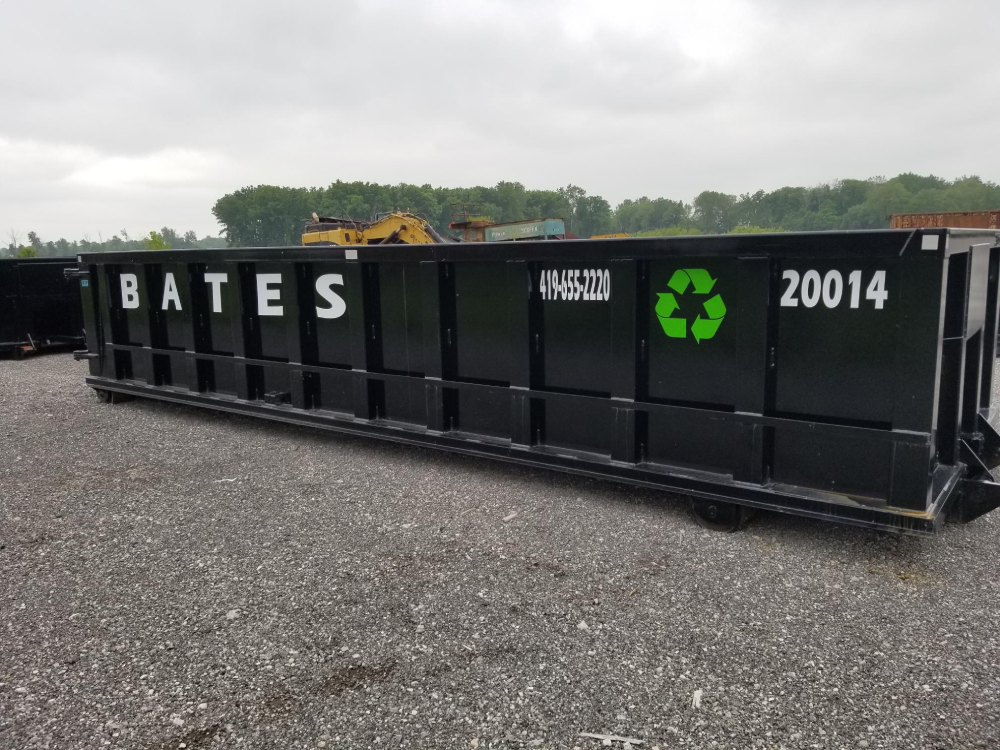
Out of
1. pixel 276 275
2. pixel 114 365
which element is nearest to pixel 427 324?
pixel 276 275

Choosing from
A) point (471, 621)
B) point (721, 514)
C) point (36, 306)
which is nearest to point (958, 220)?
point (721, 514)

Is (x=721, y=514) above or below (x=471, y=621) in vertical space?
above

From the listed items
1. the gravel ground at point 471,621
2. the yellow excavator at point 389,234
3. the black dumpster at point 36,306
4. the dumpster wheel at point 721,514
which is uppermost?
the yellow excavator at point 389,234

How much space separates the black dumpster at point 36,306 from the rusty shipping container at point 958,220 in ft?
64.9

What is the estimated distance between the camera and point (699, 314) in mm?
4457

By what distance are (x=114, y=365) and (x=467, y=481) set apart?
5.22m

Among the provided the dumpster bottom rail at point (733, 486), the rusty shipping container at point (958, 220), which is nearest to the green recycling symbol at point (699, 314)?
the dumpster bottom rail at point (733, 486)

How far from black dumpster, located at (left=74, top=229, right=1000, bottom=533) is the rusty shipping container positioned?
17.3 m

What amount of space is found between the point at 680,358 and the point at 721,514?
100cm

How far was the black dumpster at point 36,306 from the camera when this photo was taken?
43.7ft

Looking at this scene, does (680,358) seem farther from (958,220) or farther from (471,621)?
(958,220)

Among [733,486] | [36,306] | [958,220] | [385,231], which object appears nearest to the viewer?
[733,486]

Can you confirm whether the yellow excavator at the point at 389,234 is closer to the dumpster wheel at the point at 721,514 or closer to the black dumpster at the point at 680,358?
the black dumpster at the point at 680,358

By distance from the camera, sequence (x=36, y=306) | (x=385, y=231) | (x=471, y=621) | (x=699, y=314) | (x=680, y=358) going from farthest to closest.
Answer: (x=385, y=231), (x=36, y=306), (x=680, y=358), (x=699, y=314), (x=471, y=621)
